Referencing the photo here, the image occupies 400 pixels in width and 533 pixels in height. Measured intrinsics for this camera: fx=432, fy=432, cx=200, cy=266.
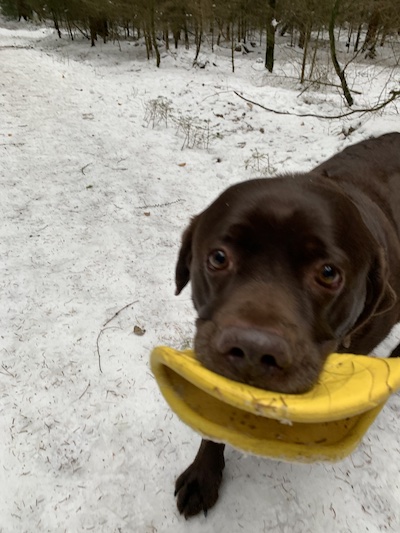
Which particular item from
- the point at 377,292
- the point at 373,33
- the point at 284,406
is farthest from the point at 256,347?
the point at 373,33

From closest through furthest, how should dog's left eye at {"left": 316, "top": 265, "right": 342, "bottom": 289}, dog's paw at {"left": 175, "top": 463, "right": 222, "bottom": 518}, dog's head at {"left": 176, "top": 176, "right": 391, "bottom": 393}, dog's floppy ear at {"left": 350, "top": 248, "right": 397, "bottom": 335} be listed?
dog's head at {"left": 176, "top": 176, "right": 391, "bottom": 393}
dog's left eye at {"left": 316, "top": 265, "right": 342, "bottom": 289}
dog's floppy ear at {"left": 350, "top": 248, "right": 397, "bottom": 335}
dog's paw at {"left": 175, "top": 463, "right": 222, "bottom": 518}

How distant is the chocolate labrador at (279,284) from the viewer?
1.15 m

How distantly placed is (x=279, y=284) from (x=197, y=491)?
3.57 ft

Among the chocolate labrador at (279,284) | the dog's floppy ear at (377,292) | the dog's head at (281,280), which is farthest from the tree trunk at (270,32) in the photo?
the dog's floppy ear at (377,292)

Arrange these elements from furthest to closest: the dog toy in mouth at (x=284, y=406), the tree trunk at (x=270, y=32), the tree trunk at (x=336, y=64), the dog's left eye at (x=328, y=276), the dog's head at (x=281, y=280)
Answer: the tree trunk at (x=270, y=32) → the tree trunk at (x=336, y=64) → the dog's left eye at (x=328, y=276) → the dog's head at (x=281, y=280) → the dog toy in mouth at (x=284, y=406)

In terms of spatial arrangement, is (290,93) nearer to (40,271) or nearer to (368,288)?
(40,271)

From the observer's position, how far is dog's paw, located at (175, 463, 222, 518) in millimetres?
1879

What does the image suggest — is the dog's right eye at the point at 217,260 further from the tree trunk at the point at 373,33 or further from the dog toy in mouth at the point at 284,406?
the tree trunk at the point at 373,33

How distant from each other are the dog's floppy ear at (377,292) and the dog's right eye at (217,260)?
586 mm

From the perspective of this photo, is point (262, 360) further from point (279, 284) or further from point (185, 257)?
point (185, 257)

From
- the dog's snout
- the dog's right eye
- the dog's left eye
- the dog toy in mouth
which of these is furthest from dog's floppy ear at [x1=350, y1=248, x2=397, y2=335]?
the dog's snout

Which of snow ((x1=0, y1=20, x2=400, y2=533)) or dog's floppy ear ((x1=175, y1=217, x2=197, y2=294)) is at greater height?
dog's floppy ear ((x1=175, y1=217, x2=197, y2=294))

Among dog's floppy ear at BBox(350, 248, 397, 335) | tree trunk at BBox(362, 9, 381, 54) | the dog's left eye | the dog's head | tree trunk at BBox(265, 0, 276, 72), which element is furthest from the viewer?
tree trunk at BBox(265, 0, 276, 72)

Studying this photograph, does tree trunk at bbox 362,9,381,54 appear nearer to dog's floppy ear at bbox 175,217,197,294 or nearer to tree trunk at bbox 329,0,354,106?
tree trunk at bbox 329,0,354,106
